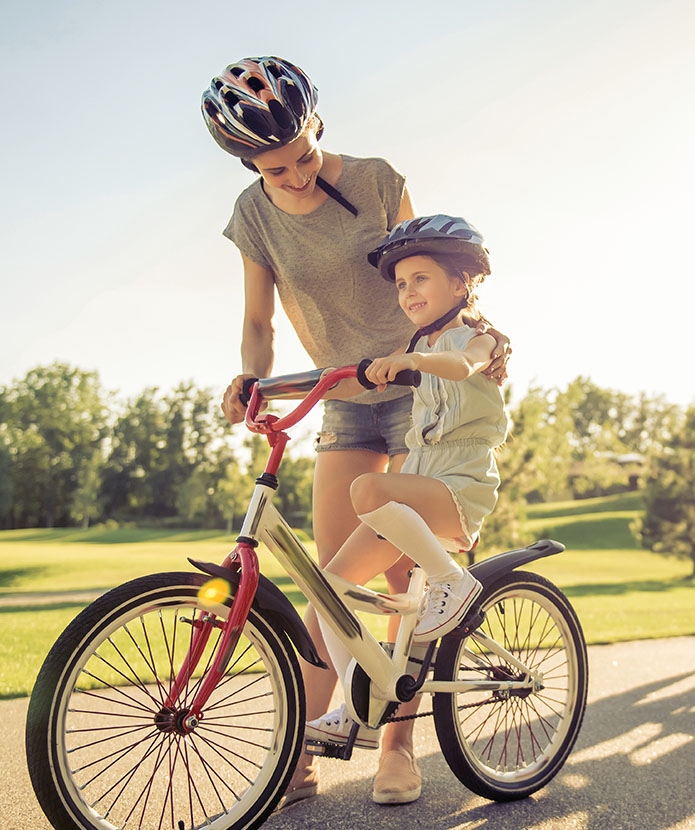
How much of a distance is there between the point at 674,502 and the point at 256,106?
22.7 metres

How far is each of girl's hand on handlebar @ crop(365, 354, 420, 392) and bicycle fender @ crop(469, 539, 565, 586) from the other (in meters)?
0.93

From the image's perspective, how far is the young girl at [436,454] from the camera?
2.46 m

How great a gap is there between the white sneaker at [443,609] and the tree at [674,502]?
21.7 meters

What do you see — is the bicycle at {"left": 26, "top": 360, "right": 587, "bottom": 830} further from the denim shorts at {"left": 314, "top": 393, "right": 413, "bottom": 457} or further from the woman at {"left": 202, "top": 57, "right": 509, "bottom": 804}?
the denim shorts at {"left": 314, "top": 393, "right": 413, "bottom": 457}

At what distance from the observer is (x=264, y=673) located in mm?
2518

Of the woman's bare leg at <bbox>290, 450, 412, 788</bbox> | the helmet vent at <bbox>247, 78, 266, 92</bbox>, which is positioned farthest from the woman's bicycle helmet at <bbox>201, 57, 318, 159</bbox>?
the woman's bare leg at <bbox>290, 450, 412, 788</bbox>

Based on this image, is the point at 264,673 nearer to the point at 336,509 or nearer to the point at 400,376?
the point at 336,509

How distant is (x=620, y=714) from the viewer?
12.6ft

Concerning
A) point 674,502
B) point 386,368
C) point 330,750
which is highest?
point 386,368

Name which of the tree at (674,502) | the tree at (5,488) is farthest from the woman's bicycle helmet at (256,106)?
the tree at (5,488)

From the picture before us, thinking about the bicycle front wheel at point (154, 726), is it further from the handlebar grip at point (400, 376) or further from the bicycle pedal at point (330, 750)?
the handlebar grip at point (400, 376)

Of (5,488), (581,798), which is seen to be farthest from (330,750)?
(5,488)

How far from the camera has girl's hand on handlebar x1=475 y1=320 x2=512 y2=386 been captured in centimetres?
254

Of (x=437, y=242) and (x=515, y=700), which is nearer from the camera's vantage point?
(x=437, y=242)
